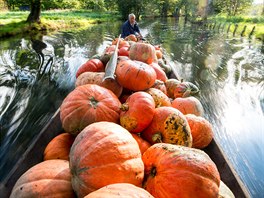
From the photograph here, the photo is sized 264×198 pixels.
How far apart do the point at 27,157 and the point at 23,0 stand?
2717 cm

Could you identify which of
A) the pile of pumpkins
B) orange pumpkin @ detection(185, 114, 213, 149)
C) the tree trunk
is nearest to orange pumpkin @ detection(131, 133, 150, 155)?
the pile of pumpkins

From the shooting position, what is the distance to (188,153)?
5.81ft

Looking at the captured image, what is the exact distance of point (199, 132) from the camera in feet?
9.42

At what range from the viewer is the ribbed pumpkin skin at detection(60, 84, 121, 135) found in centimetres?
234

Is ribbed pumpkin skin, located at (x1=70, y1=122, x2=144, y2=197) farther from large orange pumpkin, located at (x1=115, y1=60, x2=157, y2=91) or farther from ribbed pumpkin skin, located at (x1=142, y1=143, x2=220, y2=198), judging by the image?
large orange pumpkin, located at (x1=115, y1=60, x2=157, y2=91)

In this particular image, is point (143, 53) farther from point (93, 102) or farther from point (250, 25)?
point (250, 25)

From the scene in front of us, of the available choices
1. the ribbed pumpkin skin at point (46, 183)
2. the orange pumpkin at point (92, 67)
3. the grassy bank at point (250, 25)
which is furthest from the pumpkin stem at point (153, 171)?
the grassy bank at point (250, 25)

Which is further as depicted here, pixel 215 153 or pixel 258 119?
pixel 258 119

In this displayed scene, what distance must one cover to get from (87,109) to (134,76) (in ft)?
2.63

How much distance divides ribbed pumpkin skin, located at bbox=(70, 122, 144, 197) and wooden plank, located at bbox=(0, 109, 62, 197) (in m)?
0.87

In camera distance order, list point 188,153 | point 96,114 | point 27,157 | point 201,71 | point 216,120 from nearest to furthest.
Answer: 1. point 188,153
2. point 96,114
3. point 27,157
4. point 216,120
5. point 201,71

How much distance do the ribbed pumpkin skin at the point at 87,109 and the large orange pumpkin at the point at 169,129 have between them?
369 mm

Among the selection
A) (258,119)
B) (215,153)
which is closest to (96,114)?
(215,153)

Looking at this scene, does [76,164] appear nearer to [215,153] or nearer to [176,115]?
[176,115]
